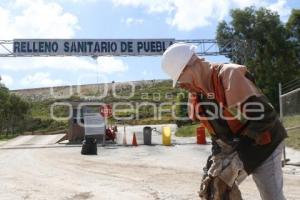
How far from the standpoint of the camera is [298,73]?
40781 millimetres

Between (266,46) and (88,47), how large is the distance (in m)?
14.1

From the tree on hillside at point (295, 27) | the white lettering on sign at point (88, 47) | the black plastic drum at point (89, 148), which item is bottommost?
the black plastic drum at point (89, 148)

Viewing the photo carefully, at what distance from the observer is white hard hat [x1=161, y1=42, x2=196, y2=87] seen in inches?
166

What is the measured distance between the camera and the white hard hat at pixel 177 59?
4207 mm

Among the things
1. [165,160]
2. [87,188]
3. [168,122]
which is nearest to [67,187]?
[87,188]

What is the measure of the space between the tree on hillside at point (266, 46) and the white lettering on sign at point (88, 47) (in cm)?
674

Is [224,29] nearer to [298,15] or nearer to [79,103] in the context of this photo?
[298,15]

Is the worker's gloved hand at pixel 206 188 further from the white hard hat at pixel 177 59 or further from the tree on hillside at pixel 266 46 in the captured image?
the tree on hillside at pixel 266 46

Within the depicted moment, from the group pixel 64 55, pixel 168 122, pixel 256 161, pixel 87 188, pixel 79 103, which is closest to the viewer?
pixel 256 161

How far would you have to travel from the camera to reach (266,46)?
40.3m

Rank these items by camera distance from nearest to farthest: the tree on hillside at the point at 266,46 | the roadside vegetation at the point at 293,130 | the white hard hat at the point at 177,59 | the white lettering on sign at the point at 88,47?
the white hard hat at the point at 177,59
the roadside vegetation at the point at 293,130
the white lettering on sign at the point at 88,47
the tree on hillside at the point at 266,46

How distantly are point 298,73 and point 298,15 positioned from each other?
5.50 meters

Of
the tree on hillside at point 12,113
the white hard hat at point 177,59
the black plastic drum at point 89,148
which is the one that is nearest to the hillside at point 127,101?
the tree on hillside at point 12,113

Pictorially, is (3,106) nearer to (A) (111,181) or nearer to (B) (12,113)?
(B) (12,113)
